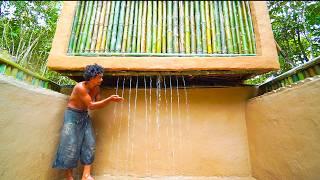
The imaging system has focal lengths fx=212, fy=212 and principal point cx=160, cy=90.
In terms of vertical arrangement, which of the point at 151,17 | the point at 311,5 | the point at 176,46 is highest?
the point at 311,5

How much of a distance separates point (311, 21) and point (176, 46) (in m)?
7.17

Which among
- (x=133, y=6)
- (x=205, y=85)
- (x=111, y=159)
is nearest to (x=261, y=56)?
(x=205, y=85)

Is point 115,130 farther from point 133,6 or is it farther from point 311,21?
point 311,21

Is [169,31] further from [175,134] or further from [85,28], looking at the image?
[175,134]

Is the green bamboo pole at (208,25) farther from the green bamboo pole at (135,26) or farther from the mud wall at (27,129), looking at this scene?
the mud wall at (27,129)

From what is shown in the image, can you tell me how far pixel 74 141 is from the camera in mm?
3461

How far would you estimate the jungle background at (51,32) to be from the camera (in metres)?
8.45

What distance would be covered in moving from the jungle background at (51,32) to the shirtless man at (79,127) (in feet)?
21.7

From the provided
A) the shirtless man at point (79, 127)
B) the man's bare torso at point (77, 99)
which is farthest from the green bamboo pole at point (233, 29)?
the man's bare torso at point (77, 99)

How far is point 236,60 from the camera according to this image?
11.7 feet

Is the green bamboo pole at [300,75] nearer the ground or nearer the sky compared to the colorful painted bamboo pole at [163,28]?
nearer the ground

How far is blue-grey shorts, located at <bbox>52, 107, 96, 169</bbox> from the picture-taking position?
3.35 metres

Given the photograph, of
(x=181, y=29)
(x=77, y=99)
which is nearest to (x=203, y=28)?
(x=181, y=29)

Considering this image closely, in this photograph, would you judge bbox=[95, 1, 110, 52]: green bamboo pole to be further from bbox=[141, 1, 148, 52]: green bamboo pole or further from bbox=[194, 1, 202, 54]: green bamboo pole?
bbox=[194, 1, 202, 54]: green bamboo pole
